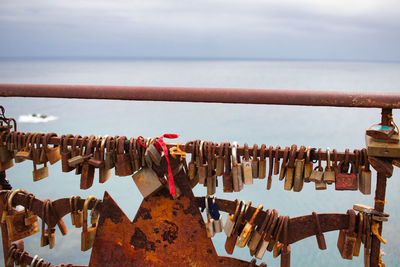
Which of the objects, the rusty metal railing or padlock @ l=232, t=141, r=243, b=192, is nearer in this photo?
the rusty metal railing

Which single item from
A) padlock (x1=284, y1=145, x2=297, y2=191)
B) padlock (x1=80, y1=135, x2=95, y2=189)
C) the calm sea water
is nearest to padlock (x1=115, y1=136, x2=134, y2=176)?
padlock (x1=80, y1=135, x2=95, y2=189)

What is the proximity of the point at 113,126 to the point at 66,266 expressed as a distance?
7.12 meters

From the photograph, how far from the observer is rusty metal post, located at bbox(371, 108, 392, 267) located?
1.45 m

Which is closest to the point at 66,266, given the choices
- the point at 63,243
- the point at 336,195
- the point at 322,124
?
the point at 63,243

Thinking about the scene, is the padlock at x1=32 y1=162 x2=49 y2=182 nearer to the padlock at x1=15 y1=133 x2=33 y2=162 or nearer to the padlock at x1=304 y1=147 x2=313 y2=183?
the padlock at x1=15 y1=133 x2=33 y2=162

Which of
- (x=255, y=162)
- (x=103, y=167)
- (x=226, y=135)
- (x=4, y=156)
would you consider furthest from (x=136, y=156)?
(x=226, y=135)

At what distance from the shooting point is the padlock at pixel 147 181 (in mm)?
1649

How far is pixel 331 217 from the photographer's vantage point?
1626 millimetres

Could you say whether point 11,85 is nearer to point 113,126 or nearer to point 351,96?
point 351,96

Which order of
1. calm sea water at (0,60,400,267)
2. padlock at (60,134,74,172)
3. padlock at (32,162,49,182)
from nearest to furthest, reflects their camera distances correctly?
padlock at (60,134,74,172), padlock at (32,162,49,182), calm sea water at (0,60,400,267)

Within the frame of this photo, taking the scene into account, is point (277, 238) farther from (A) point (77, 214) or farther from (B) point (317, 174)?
(A) point (77, 214)

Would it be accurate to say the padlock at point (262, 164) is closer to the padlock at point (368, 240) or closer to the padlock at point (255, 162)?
the padlock at point (255, 162)

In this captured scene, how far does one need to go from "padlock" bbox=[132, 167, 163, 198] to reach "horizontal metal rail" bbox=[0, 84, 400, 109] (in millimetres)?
323

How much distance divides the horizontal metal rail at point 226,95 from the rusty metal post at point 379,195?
0.08 meters
